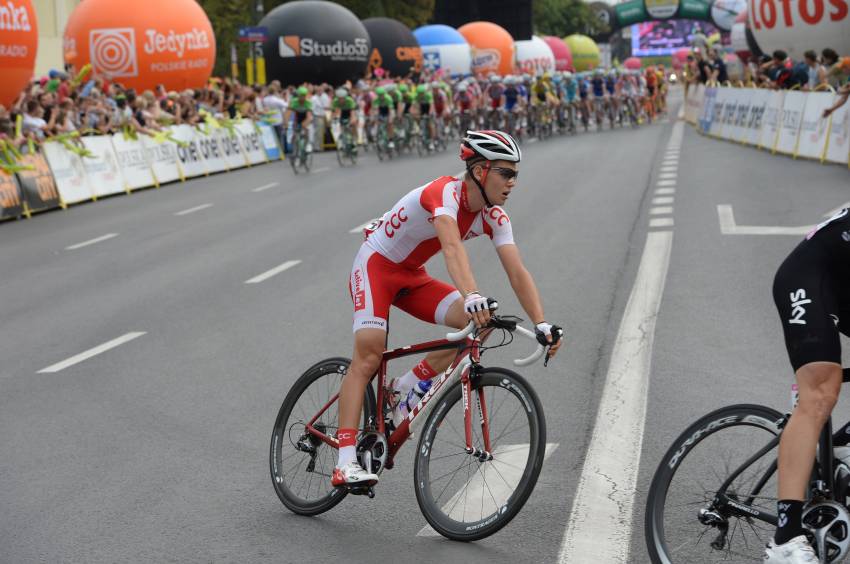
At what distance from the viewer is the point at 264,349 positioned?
33.1ft

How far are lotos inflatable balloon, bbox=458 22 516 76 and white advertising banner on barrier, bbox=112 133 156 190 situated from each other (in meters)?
Answer: 41.0

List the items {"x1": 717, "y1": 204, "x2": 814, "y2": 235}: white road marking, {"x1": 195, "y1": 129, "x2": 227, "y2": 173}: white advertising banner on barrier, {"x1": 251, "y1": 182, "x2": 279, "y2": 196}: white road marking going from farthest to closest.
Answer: {"x1": 195, "y1": 129, "x2": 227, "y2": 173}: white advertising banner on barrier, {"x1": 251, "y1": 182, "x2": 279, "y2": 196}: white road marking, {"x1": 717, "y1": 204, "x2": 814, "y2": 235}: white road marking

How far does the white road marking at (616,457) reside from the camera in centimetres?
529

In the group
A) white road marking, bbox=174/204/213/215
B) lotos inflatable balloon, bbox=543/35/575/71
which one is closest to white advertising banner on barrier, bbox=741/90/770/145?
white road marking, bbox=174/204/213/215

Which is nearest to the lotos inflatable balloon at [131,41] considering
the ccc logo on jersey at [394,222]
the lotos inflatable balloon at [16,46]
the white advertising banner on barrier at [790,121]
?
the lotos inflatable balloon at [16,46]

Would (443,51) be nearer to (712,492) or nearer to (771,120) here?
(771,120)

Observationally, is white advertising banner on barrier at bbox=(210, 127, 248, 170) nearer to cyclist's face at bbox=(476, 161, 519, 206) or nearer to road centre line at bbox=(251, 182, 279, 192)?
road centre line at bbox=(251, 182, 279, 192)

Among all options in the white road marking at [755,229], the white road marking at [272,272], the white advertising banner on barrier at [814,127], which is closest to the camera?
the white road marking at [272,272]

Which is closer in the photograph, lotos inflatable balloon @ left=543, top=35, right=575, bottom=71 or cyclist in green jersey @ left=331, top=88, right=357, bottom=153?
cyclist in green jersey @ left=331, top=88, right=357, bottom=153

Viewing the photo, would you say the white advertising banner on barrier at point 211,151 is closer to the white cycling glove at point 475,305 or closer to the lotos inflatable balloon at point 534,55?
the white cycling glove at point 475,305

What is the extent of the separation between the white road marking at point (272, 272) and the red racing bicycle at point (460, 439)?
7812mm

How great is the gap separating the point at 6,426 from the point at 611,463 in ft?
12.3

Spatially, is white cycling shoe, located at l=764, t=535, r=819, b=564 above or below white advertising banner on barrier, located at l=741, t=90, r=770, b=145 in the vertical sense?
above

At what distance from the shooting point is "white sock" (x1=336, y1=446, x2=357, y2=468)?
5730 mm
